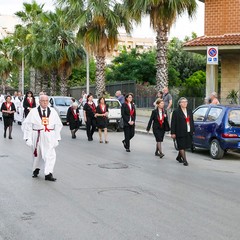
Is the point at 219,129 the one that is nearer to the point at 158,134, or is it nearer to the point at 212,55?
the point at 158,134

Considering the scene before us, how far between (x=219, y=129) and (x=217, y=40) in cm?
1203

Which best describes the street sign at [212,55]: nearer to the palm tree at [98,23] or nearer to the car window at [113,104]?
the car window at [113,104]

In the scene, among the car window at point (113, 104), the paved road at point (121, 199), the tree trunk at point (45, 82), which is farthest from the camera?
the tree trunk at point (45, 82)

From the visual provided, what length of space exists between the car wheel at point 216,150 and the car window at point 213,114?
62cm

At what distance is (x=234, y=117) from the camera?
541 inches

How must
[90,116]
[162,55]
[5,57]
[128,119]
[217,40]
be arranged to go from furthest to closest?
[5,57], [217,40], [162,55], [90,116], [128,119]

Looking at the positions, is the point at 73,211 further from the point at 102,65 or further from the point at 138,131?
the point at 102,65

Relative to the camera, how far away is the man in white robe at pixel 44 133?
987 cm

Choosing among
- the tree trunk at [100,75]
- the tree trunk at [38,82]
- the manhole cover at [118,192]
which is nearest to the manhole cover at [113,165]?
the manhole cover at [118,192]

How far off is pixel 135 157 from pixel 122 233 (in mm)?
7713

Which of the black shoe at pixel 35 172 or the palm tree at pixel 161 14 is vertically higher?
the palm tree at pixel 161 14

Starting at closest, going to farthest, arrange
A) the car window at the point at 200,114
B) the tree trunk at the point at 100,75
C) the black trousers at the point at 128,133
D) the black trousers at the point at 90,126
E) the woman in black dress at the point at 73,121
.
Result: the car window at the point at 200,114, the black trousers at the point at 128,133, the black trousers at the point at 90,126, the woman in black dress at the point at 73,121, the tree trunk at the point at 100,75

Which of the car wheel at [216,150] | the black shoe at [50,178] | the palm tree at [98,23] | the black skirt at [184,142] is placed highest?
the palm tree at [98,23]

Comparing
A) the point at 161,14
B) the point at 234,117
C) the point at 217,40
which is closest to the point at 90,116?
the point at 161,14
